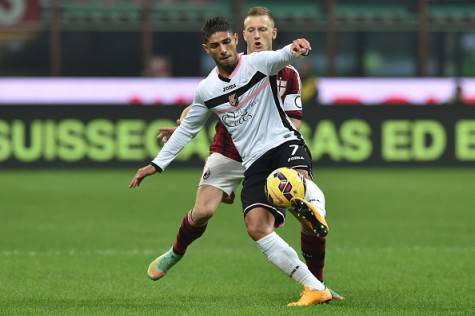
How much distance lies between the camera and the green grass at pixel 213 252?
861 cm

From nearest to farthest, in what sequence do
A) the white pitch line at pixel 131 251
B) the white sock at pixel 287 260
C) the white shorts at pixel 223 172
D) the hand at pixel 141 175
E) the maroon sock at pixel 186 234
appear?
the white sock at pixel 287 260 → the hand at pixel 141 175 → the white shorts at pixel 223 172 → the maroon sock at pixel 186 234 → the white pitch line at pixel 131 251

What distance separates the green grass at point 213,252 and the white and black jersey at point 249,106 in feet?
3.55

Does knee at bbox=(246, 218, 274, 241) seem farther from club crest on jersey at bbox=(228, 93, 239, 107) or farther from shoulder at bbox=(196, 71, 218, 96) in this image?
shoulder at bbox=(196, 71, 218, 96)

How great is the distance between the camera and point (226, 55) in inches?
329

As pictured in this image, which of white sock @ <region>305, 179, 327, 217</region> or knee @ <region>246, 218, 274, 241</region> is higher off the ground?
white sock @ <region>305, 179, 327, 217</region>

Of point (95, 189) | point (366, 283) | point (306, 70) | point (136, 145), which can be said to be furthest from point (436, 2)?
point (366, 283)

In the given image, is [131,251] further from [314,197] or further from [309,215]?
[309,215]

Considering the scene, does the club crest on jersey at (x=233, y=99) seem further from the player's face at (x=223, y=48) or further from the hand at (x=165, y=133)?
the hand at (x=165, y=133)

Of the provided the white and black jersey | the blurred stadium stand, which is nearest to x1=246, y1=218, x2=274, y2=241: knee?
the white and black jersey

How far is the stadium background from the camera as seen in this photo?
31.1 feet

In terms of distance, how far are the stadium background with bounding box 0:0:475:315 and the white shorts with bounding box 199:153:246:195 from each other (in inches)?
31.0

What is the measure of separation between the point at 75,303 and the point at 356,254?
372cm

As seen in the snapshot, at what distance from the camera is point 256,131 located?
8523mm

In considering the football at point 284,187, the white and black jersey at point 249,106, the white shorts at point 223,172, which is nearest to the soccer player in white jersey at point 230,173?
the white shorts at point 223,172
